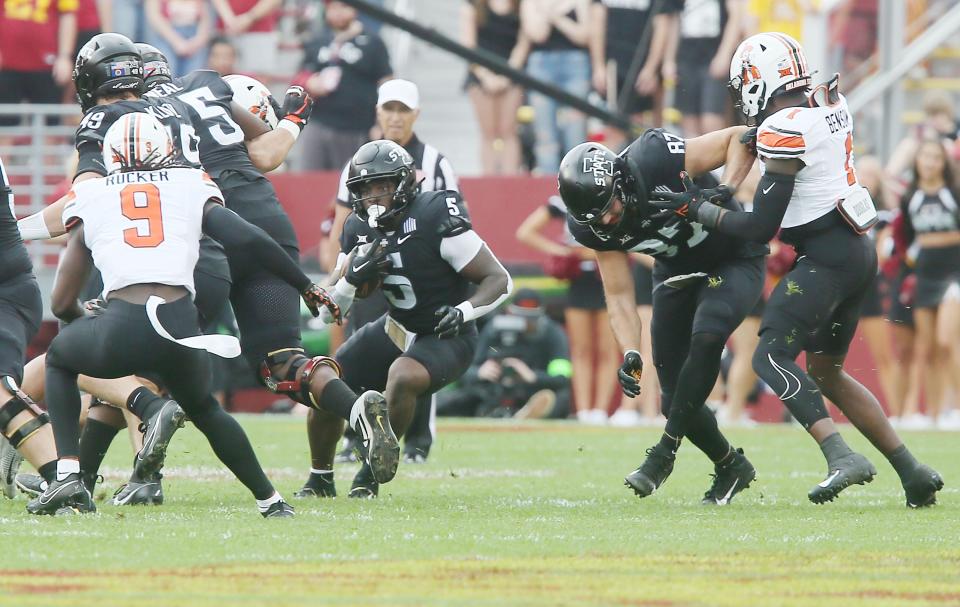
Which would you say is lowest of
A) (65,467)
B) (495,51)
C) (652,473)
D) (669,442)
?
(652,473)

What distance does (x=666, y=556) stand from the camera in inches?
208

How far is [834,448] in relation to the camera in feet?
21.9

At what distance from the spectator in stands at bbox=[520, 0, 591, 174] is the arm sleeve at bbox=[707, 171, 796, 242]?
302 inches

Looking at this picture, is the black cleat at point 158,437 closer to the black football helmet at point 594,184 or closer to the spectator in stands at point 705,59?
the black football helmet at point 594,184

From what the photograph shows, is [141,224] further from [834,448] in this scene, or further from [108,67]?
[834,448]

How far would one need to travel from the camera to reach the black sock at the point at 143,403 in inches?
271

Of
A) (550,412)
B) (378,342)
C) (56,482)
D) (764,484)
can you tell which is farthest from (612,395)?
(56,482)

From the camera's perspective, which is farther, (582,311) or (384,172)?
(582,311)

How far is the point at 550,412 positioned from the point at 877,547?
27.9 feet

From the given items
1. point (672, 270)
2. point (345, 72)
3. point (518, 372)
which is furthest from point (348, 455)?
point (345, 72)

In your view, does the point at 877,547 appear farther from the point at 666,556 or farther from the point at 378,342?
Answer: the point at 378,342

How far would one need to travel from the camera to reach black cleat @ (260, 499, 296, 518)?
20.2 ft

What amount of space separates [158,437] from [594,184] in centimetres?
209

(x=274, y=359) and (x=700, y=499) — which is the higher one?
(x=274, y=359)
